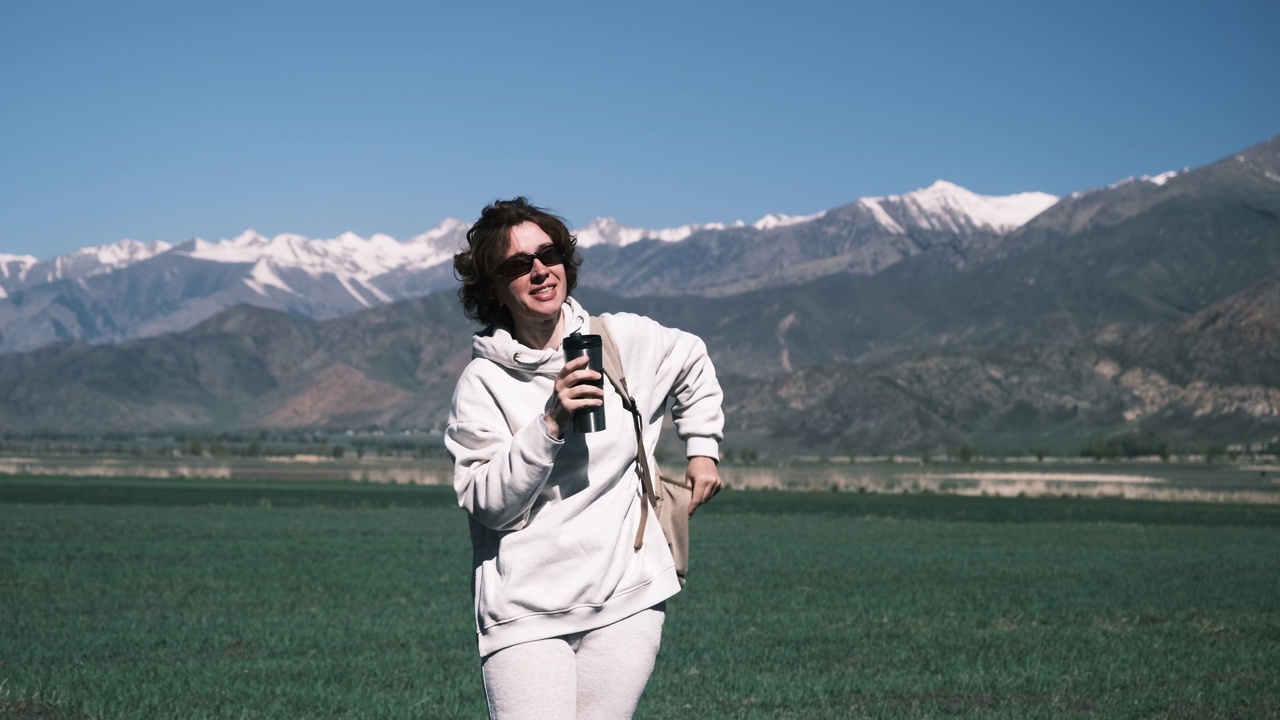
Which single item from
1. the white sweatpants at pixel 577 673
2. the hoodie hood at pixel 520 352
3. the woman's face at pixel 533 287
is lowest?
the white sweatpants at pixel 577 673

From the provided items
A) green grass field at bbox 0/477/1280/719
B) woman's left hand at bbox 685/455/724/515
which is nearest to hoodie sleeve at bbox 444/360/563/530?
woman's left hand at bbox 685/455/724/515

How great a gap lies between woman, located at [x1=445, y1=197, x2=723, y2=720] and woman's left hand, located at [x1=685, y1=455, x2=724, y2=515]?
23 cm

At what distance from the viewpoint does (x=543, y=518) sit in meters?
4.94

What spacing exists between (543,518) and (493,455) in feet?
0.83

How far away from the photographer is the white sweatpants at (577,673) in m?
4.86

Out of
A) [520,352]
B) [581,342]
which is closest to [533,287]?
[520,352]

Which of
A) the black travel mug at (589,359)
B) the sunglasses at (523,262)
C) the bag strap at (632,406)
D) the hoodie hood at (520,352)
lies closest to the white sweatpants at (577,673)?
the bag strap at (632,406)

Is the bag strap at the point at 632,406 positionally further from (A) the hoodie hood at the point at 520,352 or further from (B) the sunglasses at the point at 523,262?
(B) the sunglasses at the point at 523,262

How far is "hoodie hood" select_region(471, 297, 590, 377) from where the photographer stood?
16.3ft

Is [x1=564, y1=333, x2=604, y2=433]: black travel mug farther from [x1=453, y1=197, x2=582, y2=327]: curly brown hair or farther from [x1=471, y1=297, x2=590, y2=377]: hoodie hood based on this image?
[x1=453, y1=197, x2=582, y2=327]: curly brown hair

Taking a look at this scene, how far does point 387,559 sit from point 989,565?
11.0 m

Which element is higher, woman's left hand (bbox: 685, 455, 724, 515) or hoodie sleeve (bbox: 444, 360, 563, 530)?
hoodie sleeve (bbox: 444, 360, 563, 530)

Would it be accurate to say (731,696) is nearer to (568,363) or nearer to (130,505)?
(568,363)

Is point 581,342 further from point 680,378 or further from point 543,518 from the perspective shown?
point 680,378
